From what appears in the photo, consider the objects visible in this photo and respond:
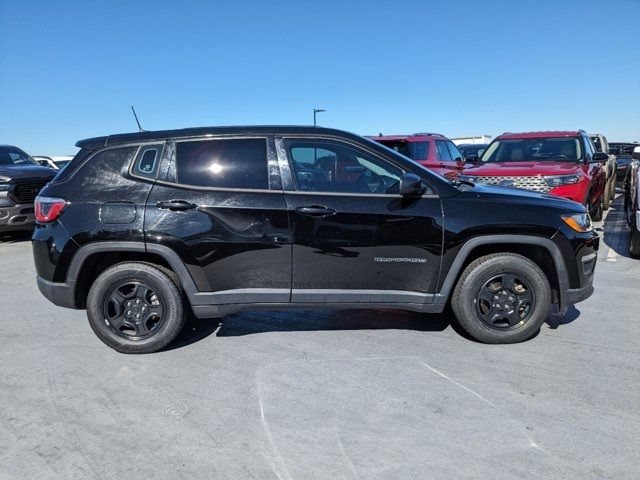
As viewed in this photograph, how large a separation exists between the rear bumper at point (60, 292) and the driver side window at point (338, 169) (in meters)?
2.03

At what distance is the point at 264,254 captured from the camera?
3605mm

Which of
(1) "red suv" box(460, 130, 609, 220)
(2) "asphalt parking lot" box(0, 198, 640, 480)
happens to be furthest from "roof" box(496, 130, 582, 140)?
(2) "asphalt parking lot" box(0, 198, 640, 480)

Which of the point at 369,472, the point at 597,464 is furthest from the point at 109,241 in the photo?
the point at 597,464

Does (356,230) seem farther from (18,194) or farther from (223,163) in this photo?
(18,194)

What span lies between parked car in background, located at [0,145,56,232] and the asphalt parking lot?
4.99 meters

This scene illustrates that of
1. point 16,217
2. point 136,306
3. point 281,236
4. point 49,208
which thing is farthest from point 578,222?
point 16,217

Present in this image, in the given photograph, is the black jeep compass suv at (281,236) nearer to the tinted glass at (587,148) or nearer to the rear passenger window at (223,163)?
the rear passenger window at (223,163)

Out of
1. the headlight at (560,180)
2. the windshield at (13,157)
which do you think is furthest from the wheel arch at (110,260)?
the windshield at (13,157)

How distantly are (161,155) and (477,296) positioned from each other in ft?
9.29

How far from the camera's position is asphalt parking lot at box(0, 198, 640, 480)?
2.43 m

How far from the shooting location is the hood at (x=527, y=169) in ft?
23.8

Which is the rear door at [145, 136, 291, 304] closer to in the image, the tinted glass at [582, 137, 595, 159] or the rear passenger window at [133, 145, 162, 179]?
the rear passenger window at [133, 145, 162, 179]

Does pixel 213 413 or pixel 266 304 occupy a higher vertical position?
pixel 266 304

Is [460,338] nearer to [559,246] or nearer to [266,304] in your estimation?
[559,246]
